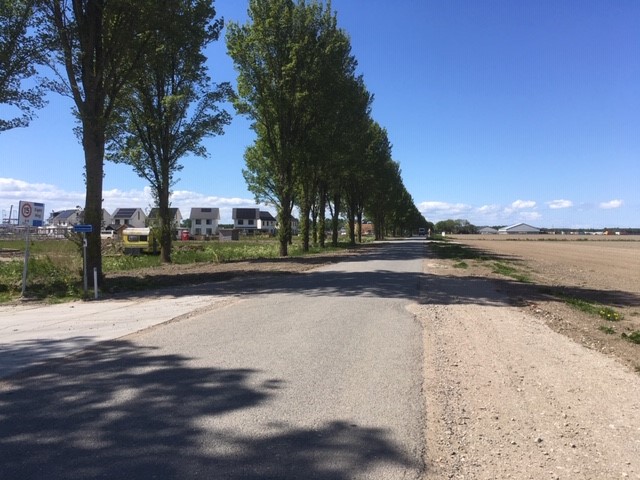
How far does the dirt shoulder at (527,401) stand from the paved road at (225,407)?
33 cm

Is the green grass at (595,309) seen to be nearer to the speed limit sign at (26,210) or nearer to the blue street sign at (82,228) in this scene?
the blue street sign at (82,228)

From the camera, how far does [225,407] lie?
206 inches

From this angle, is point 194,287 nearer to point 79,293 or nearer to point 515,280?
point 79,293

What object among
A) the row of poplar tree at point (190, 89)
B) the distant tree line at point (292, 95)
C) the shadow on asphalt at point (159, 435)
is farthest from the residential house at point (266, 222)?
the shadow on asphalt at point (159, 435)

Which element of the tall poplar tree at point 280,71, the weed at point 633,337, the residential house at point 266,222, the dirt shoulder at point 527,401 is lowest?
the weed at point 633,337

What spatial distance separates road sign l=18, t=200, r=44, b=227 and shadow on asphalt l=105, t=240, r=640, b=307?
10.8 ft

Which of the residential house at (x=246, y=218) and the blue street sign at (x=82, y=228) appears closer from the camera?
the blue street sign at (x=82, y=228)

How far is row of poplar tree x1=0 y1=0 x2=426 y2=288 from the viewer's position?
17.0 metres

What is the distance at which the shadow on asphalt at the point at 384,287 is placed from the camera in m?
14.7

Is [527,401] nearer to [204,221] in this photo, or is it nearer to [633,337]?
[633,337]

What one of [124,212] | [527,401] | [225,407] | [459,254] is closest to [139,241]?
[459,254]

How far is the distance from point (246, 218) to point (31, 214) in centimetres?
13956

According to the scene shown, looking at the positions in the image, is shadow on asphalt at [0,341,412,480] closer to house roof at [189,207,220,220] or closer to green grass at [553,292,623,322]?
green grass at [553,292,623,322]

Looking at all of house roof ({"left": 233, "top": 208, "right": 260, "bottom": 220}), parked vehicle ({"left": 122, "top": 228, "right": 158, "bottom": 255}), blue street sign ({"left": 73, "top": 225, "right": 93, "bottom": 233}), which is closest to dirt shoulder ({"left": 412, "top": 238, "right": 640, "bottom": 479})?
blue street sign ({"left": 73, "top": 225, "right": 93, "bottom": 233})
